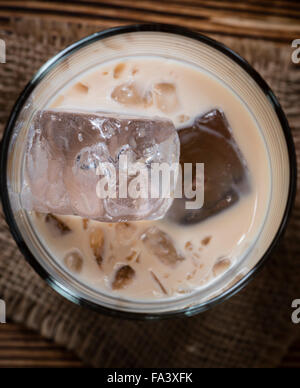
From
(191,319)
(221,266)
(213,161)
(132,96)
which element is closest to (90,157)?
(132,96)

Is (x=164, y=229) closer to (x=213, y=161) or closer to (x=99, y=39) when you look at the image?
(x=213, y=161)

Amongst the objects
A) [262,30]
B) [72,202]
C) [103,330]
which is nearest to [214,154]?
[72,202]

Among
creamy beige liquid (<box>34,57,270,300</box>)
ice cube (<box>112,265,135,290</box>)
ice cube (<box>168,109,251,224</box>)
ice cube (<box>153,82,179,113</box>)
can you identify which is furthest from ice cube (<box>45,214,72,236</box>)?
ice cube (<box>153,82,179,113</box>)

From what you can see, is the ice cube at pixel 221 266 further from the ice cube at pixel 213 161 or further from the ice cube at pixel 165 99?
the ice cube at pixel 165 99

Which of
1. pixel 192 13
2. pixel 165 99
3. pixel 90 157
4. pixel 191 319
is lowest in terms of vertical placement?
pixel 191 319

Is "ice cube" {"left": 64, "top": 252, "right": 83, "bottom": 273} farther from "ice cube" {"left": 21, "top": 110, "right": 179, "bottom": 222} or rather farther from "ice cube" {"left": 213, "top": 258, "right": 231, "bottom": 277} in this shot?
"ice cube" {"left": 213, "top": 258, "right": 231, "bottom": 277}

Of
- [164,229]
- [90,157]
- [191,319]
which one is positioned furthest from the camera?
[191,319]

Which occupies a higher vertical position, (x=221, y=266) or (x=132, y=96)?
(x=132, y=96)

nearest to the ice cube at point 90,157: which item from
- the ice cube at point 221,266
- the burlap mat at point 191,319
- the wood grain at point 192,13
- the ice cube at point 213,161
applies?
the ice cube at point 213,161
